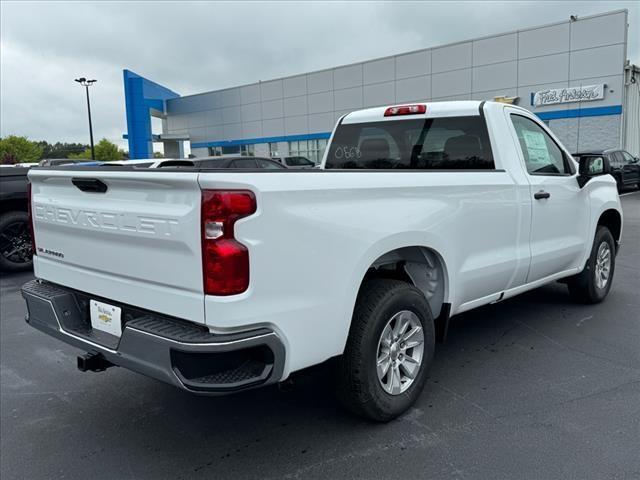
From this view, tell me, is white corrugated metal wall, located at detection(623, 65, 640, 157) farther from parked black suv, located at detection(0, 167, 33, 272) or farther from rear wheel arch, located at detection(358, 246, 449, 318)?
rear wheel arch, located at detection(358, 246, 449, 318)

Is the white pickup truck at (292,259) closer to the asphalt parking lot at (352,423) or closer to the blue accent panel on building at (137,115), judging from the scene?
the asphalt parking lot at (352,423)

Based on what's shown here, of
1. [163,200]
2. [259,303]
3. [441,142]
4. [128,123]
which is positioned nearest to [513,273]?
[441,142]

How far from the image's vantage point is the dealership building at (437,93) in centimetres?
2358

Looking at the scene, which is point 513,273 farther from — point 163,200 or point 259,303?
point 163,200

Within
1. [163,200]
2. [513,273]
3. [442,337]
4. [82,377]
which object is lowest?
[82,377]

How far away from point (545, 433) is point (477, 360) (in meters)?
1.13

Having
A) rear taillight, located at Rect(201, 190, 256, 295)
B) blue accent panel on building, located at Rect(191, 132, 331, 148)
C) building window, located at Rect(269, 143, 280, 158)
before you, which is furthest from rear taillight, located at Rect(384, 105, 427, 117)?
building window, located at Rect(269, 143, 280, 158)

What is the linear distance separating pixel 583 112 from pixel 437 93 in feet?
26.5

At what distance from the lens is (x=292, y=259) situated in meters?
2.40

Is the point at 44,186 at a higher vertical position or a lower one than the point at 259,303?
higher

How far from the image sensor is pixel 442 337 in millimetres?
3656

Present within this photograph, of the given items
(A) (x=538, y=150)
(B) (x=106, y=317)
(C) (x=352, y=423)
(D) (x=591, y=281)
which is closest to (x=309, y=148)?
(D) (x=591, y=281)

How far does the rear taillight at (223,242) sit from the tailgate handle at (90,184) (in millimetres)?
770

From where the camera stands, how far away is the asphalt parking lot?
275 cm
